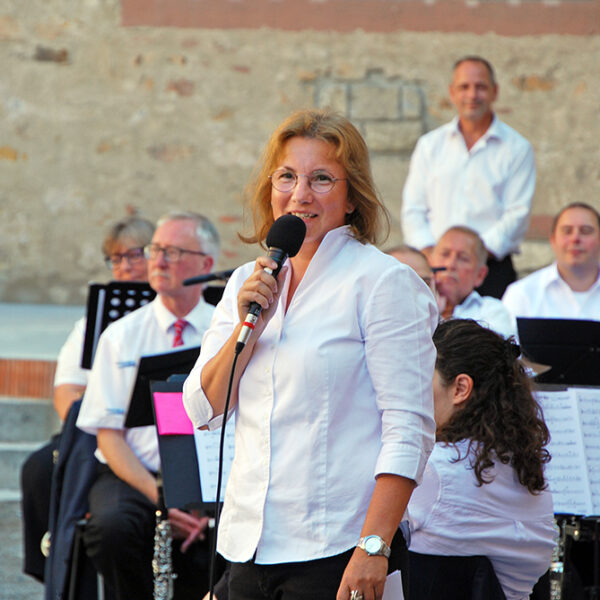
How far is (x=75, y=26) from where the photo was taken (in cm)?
916

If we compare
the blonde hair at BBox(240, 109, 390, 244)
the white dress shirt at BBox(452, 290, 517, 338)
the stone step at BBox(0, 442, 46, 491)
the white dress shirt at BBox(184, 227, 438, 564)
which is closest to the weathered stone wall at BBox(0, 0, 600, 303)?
the stone step at BBox(0, 442, 46, 491)

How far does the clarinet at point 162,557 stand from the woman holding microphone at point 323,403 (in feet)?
5.30

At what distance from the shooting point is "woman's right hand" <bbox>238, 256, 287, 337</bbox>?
2.18 meters

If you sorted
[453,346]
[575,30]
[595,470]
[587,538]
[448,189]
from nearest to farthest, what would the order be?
1. [453,346]
2. [595,470]
3. [587,538]
4. [448,189]
5. [575,30]

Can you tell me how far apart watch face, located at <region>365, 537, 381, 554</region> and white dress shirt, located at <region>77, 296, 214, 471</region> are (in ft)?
7.06

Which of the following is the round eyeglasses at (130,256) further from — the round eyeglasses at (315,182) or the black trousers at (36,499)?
the round eyeglasses at (315,182)

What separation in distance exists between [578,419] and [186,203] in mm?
6269

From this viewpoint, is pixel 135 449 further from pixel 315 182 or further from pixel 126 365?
pixel 315 182

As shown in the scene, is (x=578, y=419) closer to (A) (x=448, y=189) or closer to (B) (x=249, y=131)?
(A) (x=448, y=189)

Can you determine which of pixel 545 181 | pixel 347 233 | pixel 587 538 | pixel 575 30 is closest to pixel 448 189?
pixel 545 181

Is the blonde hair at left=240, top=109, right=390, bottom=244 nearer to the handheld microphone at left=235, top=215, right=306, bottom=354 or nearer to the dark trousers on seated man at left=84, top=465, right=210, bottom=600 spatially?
the handheld microphone at left=235, top=215, right=306, bottom=354

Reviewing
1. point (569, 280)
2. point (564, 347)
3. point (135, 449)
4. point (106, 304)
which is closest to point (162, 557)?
point (135, 449)

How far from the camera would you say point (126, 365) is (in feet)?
14.2

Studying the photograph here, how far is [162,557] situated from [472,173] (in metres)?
3.79
